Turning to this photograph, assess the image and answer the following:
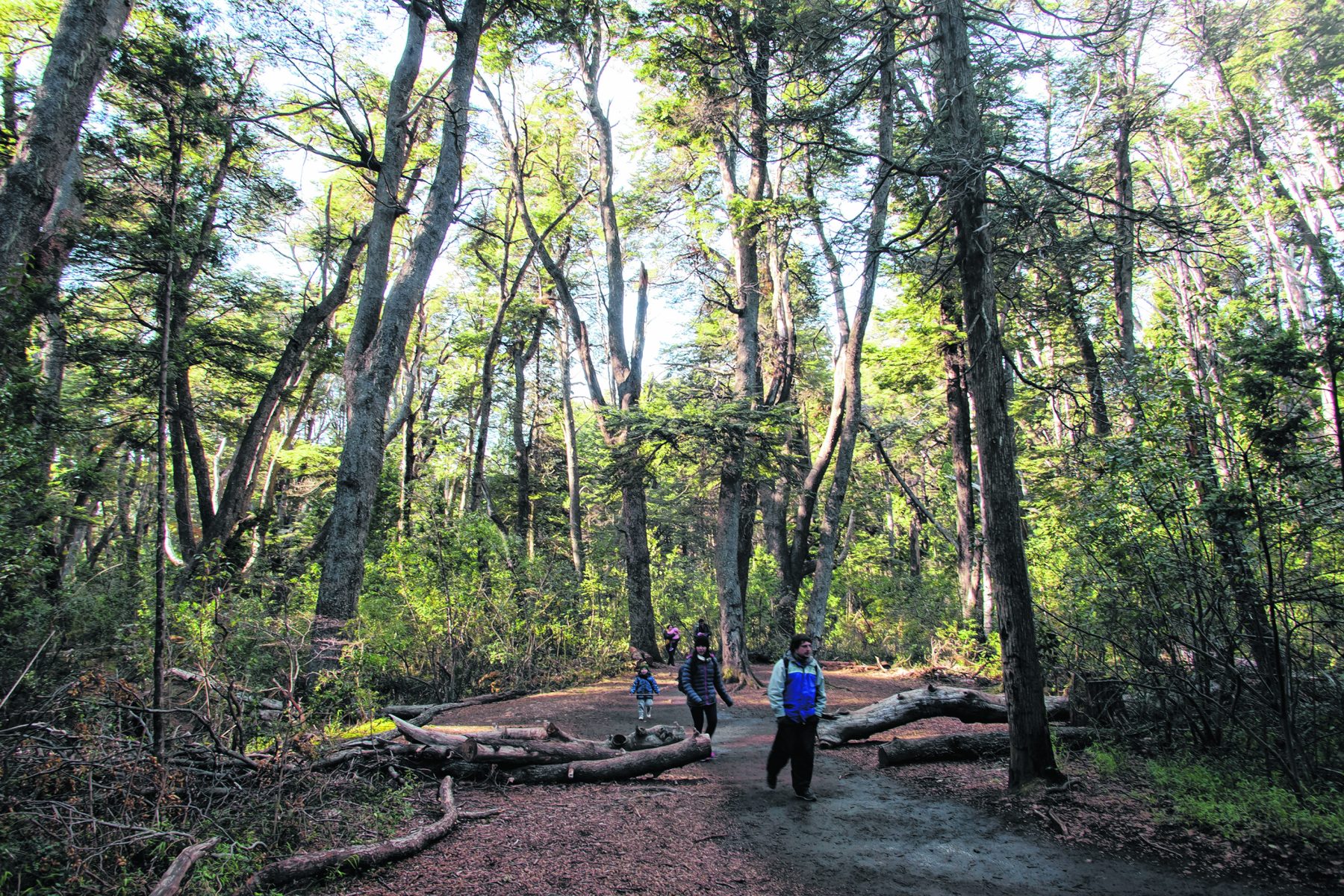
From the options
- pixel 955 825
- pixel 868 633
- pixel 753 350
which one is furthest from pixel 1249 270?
pixel 868 633

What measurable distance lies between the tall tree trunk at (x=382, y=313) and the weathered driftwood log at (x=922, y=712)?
6711 millimetres

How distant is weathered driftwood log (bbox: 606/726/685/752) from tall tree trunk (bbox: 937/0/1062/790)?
3.63 meters

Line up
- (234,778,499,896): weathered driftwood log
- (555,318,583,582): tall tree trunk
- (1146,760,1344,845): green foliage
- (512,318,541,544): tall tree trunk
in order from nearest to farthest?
(234,778,499,896): weathered driftwood log → (1146,760,1344,845): green foliage → (555,318,583,582): tall tree trunk → (512,318,541,544): tall tree trunk

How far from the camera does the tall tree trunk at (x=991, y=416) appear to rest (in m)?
6.03

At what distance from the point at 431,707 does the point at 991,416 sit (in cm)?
878

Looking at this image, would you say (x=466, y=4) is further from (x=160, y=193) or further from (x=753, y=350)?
(x=753, y=350)

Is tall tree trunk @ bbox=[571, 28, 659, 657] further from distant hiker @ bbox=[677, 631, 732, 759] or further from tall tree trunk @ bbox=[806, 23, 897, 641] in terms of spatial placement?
distant hiker @ bbox=[677, 631, 732, 759]

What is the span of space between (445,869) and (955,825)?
14.2 ft

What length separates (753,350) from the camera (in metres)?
14.5

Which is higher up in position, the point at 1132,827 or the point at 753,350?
the point at 753,350

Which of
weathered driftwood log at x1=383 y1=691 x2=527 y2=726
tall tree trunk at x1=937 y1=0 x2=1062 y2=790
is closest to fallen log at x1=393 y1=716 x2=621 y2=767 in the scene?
weathered driftwood log at x1=383 y1=691 x2=527 y2=726

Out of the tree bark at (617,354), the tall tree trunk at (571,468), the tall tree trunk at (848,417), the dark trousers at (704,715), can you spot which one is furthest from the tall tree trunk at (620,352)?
the dark trousers at (704,715)

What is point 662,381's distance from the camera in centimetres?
2484

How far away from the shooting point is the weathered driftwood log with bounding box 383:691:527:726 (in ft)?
29.7
